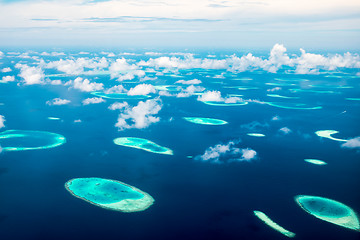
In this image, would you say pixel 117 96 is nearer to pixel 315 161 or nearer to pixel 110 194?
pixel 110 194

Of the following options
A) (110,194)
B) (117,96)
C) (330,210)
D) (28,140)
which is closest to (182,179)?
(110,194)

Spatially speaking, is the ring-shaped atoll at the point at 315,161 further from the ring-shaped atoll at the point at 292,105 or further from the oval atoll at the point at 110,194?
the ring-shaped atoll at the point at 292,105

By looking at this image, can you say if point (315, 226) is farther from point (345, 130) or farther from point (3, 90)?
point (3, 90)

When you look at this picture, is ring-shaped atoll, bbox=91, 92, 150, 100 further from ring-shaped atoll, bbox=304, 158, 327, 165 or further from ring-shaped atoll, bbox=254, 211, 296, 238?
ring-shaped atoll, bbox=254, 211, 296, 238

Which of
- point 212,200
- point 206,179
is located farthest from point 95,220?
point 206,179


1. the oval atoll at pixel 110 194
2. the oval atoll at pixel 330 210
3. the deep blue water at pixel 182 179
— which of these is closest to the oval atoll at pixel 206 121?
the deep blue water at pixel 182 179

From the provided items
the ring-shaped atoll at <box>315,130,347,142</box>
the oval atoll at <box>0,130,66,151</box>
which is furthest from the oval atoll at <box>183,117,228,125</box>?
the oval atoll at <box>0,130,66,151</box>
